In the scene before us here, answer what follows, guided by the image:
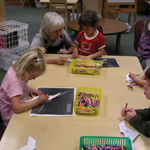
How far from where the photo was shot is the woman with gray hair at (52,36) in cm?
179

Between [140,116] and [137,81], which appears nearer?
[140,116]

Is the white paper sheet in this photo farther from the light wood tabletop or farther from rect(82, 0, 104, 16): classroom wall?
rect(82, 0, 104, 16): classroom wall

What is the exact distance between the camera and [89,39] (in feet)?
6.74

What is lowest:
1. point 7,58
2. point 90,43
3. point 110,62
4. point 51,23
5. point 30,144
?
point 7,58

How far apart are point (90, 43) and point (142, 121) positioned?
1.18 metres

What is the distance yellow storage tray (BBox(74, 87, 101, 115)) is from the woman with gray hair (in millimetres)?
583

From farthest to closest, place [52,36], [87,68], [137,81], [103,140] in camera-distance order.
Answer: [52,36] → [87,68] → [137,81] → [103,140]

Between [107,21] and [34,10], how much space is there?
407 centimetres

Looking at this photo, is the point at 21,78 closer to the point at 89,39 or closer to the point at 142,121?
the point at 142,121

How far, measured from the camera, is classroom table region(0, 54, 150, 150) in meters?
0.97

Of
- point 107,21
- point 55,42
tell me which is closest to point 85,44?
point 55,42

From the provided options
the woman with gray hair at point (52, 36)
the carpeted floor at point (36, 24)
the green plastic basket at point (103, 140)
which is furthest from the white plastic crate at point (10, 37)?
the green plastic basket at point (103, 140)

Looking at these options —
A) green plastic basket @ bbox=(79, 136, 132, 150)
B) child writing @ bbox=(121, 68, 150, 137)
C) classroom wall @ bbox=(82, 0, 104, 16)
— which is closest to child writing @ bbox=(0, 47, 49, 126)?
green plastic basket @ bbox=(79, 136, 132, 150)

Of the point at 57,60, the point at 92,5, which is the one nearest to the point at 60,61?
the point at 57,60
